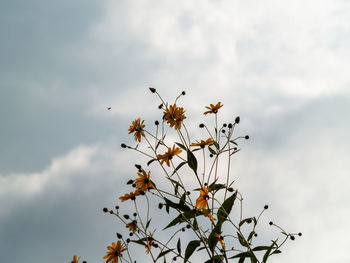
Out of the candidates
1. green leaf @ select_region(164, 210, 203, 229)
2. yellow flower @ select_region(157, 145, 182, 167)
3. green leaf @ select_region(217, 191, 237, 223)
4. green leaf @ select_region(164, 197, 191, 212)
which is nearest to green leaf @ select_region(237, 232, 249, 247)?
green leaf @ select_region(217, 191, 237, 223)

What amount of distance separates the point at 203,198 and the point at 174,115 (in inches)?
51.4

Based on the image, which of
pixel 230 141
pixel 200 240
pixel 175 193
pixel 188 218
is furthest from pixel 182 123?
pixel 200 240

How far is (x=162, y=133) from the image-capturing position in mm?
4188

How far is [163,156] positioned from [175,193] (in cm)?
50

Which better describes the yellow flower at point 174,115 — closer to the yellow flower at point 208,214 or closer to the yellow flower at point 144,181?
the yellow flower at point 144,181

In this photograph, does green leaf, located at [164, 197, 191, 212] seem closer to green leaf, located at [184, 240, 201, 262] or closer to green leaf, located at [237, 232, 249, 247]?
green leaf, located at [184, 240, 201, 262]

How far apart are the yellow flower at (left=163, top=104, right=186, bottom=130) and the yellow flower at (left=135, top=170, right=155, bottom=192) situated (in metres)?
0.79

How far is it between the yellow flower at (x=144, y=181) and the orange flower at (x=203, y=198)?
0.67m

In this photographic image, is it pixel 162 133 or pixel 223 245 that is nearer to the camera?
pixel 223 245

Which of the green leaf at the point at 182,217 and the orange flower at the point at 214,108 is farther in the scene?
the orange flower at the point at 214,108

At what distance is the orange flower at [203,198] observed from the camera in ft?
11.7

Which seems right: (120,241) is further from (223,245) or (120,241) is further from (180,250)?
(223,245)

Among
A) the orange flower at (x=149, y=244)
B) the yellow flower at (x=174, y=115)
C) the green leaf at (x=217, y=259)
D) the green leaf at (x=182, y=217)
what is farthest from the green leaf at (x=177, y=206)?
the yellow flower at (x=174, y=115)

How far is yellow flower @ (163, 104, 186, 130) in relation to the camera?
4.31 metres
